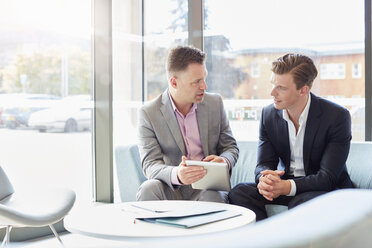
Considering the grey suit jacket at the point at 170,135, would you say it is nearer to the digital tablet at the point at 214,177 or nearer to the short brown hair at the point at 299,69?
the digital tablet at the point at 214,177

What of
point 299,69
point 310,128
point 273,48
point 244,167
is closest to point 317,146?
point 310,128

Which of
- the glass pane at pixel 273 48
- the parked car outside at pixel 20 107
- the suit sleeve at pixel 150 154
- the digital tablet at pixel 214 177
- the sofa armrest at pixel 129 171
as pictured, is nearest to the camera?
the digital tablet at pixel 214 177

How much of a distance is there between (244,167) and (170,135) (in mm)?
839

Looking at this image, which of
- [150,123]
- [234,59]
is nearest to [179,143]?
[150,123]

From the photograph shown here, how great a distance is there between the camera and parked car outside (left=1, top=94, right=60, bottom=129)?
3.75 m

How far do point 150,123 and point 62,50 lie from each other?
138 cm

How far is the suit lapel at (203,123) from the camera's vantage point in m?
3.25

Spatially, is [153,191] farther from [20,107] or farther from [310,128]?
[20,107]

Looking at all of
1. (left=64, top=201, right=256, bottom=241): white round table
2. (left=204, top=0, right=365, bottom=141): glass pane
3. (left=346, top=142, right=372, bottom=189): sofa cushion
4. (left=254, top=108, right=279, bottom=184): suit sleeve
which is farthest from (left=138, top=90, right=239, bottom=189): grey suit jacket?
(left=204, top=0, right=365, bottom=141): glass pane

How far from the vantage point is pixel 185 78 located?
129 inches

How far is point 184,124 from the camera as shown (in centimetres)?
329

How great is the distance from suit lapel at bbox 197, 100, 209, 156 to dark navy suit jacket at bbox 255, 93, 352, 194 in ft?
1.22

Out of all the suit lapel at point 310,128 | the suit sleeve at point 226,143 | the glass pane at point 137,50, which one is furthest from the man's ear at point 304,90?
the glass pane at point 137,50

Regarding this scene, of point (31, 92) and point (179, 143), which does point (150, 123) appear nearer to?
point (179, 143)
